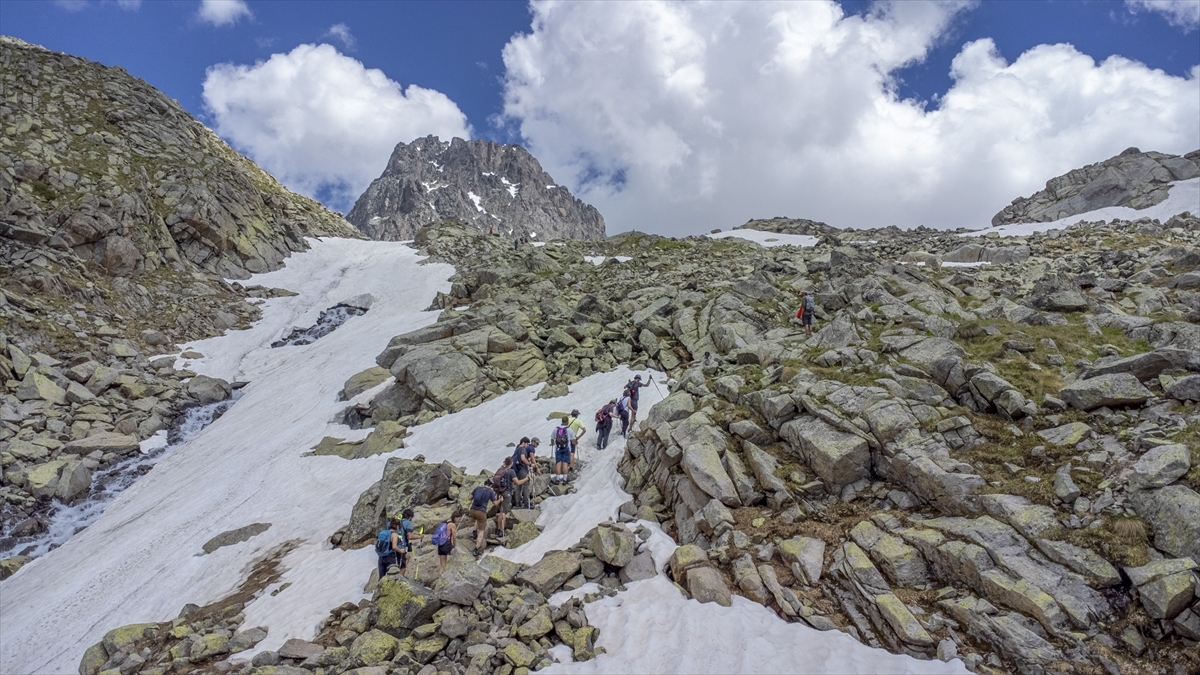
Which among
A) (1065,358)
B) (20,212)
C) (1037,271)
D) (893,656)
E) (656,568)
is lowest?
(893,656)

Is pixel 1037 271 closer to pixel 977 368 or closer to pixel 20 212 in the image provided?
pixel 977 368

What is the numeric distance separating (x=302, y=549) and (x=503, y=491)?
7638 mm

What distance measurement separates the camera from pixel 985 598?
28.4ft

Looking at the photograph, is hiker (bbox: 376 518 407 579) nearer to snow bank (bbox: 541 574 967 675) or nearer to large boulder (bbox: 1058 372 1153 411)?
snow bank (bbox: 541 574 967 675)

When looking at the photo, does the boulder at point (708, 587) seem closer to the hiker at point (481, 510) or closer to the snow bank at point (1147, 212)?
the hiker at point (481, 510)

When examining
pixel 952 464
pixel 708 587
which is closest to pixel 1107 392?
pixel 952 464

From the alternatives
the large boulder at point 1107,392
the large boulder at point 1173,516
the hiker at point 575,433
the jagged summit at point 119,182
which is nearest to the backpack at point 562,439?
the hiker at point 575,433

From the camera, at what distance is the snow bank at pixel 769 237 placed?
59781mm

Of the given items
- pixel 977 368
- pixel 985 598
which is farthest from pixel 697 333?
pixel 985 598

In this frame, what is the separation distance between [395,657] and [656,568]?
227 inches

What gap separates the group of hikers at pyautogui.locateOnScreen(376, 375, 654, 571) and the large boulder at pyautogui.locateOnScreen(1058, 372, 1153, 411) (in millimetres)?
13255

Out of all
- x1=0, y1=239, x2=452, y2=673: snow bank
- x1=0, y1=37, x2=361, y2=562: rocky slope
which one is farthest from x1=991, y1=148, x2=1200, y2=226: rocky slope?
x1=0, y1=37, x2=361, y2=562: rocky slope

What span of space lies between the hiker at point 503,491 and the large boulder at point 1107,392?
14.7 meters

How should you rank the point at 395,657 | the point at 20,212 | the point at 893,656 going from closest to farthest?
the point at 893,656 < the point at 395,657 < the point at 20,212
